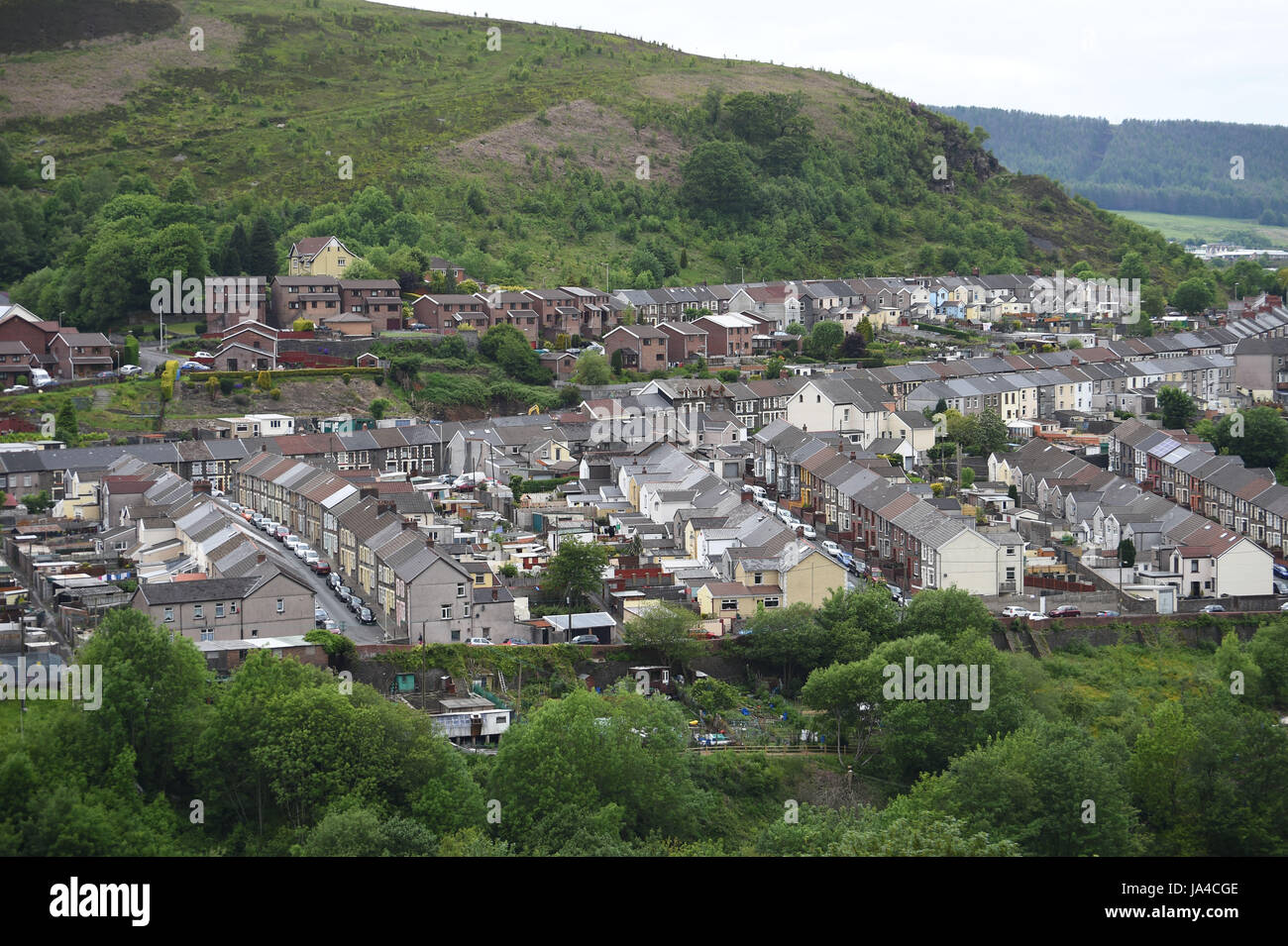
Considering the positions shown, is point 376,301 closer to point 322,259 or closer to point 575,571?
point 322,259

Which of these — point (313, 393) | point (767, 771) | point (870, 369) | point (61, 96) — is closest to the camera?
point (767, 771)

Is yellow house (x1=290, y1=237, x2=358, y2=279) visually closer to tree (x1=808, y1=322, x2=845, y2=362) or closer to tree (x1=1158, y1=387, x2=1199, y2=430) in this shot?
tree (x1=808, y1=322, x2=845, y2=362)

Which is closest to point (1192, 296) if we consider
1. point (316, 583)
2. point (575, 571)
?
point (575, 571)

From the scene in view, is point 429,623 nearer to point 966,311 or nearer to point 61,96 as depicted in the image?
point 966,311

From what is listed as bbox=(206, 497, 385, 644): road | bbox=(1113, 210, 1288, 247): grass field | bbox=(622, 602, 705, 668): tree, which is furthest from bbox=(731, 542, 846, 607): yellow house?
bbox=(1113, 210, 1288, 247): grass field

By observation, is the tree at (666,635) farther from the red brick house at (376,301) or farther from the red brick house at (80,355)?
the red brick house at (376,301)
